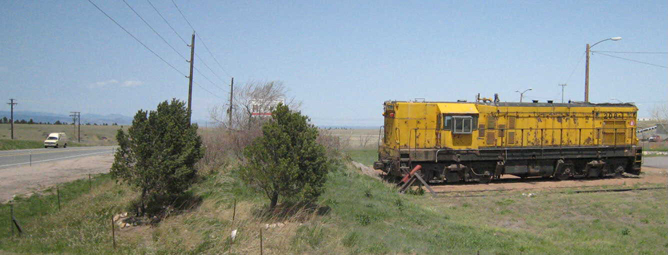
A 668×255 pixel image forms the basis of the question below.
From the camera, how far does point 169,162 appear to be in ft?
40.4

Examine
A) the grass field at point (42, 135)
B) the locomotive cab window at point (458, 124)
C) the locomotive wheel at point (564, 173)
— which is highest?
the locomotive cab window at point (458, 124)

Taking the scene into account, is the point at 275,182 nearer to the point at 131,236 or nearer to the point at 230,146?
the point at 131,236

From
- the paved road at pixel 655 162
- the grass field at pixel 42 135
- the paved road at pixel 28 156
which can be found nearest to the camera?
the paved road at pixel 28 156

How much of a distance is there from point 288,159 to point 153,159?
438 centimetres

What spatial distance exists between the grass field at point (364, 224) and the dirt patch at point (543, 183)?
5.03 feet

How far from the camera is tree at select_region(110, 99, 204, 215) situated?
40.1ft

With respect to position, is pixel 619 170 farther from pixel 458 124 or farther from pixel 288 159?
pixel 288 159

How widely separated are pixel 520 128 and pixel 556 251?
10883mm

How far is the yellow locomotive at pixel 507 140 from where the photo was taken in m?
18.1

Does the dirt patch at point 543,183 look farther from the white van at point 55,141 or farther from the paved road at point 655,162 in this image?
the white van at point 55,141

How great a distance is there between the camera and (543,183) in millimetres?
18719

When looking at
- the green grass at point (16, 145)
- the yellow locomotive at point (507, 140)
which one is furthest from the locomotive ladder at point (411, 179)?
the green grass at point (16, 145)

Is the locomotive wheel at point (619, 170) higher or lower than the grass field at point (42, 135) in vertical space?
higher

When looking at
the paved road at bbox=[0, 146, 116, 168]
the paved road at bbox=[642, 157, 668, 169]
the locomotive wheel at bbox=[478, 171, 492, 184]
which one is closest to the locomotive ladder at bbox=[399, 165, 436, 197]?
the locomotive wheel at bbox=[478, 171, 492, 184]
